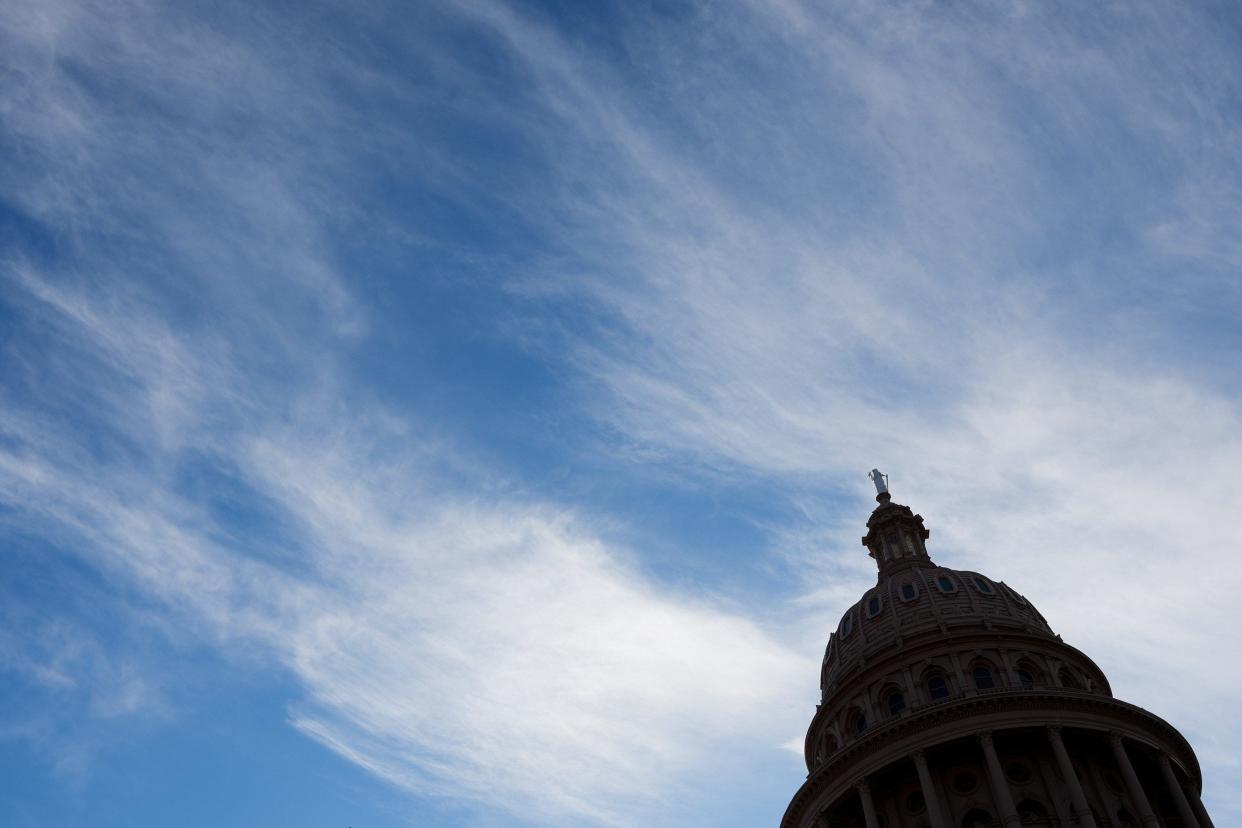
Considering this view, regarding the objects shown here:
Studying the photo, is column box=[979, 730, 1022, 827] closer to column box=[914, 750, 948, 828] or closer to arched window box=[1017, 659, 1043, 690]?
column box=[914, 750, 948, 828]

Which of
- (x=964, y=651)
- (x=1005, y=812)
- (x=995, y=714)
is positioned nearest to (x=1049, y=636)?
(x=964, y=651)

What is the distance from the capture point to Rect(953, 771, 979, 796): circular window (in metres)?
55.3

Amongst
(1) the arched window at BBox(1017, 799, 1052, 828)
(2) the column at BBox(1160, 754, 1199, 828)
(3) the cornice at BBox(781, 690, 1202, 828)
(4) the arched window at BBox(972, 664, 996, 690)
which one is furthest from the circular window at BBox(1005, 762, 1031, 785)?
(2) the column at BBox(1160, 754, 1199, 828)

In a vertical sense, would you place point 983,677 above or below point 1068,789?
above

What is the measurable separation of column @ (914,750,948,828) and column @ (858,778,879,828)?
8.21 ft

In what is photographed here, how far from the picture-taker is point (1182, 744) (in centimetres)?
5900

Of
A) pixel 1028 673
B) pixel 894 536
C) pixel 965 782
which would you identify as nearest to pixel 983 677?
pixel 1028 673

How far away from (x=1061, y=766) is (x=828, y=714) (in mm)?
15622

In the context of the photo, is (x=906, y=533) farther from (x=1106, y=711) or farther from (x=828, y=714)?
(x=1106, y=711)

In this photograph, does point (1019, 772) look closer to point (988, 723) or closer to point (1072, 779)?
point (988, 723)

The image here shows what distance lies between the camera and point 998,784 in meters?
52.9

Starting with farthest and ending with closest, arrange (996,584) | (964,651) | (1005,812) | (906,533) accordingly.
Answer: (906,533) → (996,584) → (964,651) → (1005,812)

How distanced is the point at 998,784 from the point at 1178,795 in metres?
9.91

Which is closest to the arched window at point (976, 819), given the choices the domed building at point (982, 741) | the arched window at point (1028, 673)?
the domed building at point (982, 741)
